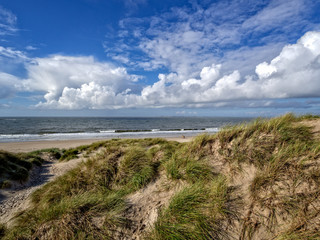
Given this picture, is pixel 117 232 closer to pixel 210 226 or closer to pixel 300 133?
pixel 210 226

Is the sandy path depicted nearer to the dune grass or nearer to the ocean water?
the dune grass

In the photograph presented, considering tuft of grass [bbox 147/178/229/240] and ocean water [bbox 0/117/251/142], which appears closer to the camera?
tuft of grass [bbox 147/178/229/240]

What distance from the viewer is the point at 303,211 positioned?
3.01 m

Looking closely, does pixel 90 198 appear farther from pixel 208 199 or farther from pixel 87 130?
pixel 87 130

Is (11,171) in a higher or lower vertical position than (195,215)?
lower

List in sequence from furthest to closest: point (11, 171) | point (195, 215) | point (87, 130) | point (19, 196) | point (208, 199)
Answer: point (87, 130), point (11, 171), point (19, 196), point (208, 199), point (195, 215)

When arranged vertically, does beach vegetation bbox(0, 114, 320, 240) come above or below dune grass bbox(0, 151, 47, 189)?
above

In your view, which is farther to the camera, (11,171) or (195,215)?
(11,171)

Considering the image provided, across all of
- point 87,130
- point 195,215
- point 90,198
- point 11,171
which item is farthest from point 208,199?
point 87,130

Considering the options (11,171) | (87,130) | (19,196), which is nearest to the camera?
(19,196)

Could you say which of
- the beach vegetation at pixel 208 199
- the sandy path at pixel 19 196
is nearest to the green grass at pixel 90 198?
the beach vegetation at pixel 208 199

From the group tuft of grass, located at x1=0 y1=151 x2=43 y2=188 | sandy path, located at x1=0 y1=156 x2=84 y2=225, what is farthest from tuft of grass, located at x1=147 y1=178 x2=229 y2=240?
tuft of grass, located at x1=0 y1=151 x2=43 y2=188

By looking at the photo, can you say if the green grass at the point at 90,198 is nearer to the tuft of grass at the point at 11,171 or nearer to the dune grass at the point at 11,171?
the dune grass at the point at 11,171

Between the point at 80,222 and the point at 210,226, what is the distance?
3.02 metres
